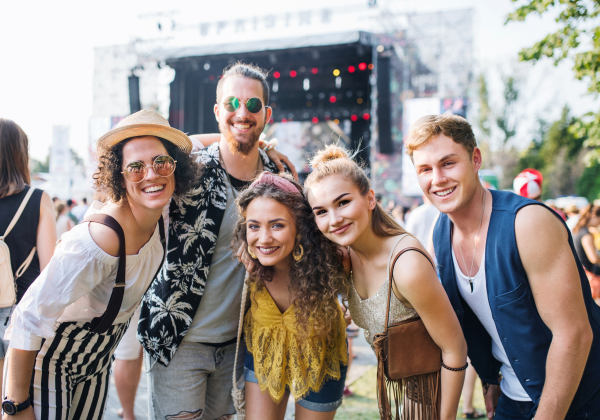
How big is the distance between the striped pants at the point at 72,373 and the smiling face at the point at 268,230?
834 mm

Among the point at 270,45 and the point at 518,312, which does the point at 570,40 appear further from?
the point at 270,45

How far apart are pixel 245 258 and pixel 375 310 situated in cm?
74

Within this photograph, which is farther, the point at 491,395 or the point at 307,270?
the point at 491,395

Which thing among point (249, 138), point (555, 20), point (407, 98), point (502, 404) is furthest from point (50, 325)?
point (407, 98)

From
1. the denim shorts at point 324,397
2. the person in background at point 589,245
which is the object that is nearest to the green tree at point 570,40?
the person in background at point 589,245

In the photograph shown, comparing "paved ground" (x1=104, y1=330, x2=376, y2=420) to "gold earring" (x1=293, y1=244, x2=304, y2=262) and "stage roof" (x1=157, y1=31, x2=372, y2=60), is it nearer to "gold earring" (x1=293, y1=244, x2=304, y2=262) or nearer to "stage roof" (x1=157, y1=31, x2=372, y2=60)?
"gold earring" (x1=293, y1=244, x2=304, y2=262)

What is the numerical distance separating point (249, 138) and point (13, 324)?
1.51 metres

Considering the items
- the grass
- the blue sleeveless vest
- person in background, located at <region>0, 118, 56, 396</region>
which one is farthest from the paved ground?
the blue sleeveless vest

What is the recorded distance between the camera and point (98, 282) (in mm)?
1736

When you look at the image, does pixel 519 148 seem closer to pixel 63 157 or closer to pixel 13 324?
pixel 63 157

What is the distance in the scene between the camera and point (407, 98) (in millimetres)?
12578

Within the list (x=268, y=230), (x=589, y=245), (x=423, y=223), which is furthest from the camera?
(x=589, y=245)

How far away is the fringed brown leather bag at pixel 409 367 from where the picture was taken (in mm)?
1824

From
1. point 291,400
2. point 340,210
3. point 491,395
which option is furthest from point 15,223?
point 491,395
